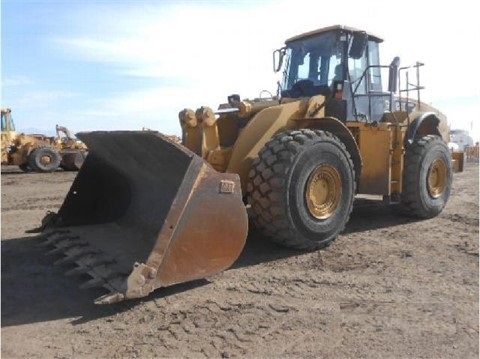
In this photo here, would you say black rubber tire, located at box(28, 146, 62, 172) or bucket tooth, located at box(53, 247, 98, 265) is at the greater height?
black rubber tire, located at box(28, 146, 62, 172)

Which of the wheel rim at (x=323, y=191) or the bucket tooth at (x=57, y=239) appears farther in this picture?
the wheel rim at (x=323, y=191)

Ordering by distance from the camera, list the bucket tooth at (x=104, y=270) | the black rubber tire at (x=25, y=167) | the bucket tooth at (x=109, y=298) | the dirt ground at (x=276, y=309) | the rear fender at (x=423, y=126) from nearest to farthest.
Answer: the dirt ground at (x=276, y=309), the bucket tooth at (x=109, y=298), the bucket tooth at (x=104, y=270), the rear fender at (x=423, y=126), the black rubber tire at (x=25, y=167)

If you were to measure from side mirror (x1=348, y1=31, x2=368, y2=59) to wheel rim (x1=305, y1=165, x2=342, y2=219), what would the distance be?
1.87 meters

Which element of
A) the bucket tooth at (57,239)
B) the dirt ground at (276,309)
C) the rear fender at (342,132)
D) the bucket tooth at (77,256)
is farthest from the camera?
the rear fender at (342,132)

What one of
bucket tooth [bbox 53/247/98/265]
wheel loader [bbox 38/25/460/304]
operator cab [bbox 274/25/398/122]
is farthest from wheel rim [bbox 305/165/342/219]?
bucket tooth [bbox 53/247/98/265]

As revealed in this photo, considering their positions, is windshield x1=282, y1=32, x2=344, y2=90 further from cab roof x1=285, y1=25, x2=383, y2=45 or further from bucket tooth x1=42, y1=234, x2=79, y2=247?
bucket tooth x1=42, y1=234, x2=79, y2=247

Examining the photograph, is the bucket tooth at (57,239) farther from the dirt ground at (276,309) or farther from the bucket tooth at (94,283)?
the bucket tooth at (94,283)

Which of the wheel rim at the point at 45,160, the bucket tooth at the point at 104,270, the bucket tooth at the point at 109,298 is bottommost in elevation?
the bucket tooth at the point at 109,298

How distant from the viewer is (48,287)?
399cm

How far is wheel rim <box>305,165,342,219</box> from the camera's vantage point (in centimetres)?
491

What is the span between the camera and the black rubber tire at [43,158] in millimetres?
16891

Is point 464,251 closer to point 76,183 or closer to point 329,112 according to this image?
point 329,112

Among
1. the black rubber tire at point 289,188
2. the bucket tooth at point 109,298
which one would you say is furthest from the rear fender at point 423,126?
the bucket tooth at point 109,298

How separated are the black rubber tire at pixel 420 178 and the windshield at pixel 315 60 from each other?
5.25ft
